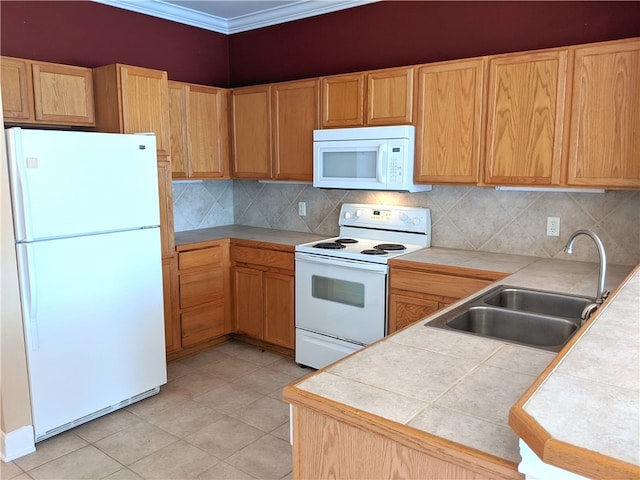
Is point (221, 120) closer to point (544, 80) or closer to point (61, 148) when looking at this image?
point (61, 148)

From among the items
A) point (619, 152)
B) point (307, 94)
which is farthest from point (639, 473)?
point (307, 94)

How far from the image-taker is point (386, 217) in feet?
12.0

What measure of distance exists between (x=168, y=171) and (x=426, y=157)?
Result: 171 centimetres

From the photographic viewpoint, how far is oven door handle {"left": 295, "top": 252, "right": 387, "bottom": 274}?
311 cm

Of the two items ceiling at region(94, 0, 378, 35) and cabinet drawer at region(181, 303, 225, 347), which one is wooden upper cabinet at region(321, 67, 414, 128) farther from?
cabinet drawer at region(181, 303, 225, 347)

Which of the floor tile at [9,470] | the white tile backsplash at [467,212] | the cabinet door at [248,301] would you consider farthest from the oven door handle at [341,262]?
the floor tile at [9,470]

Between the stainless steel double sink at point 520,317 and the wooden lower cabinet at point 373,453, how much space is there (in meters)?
0.66

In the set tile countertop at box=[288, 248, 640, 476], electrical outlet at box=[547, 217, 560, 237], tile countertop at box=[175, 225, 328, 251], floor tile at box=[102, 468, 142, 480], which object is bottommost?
floor tile at box=[102, 468, 142, 480]

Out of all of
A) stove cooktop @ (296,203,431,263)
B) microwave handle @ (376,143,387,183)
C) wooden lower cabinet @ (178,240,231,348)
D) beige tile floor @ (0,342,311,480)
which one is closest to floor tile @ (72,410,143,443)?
beige tile floor @ (0,342,311,480)

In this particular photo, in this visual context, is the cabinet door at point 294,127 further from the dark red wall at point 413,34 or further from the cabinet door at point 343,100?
the dark red wall at point 413,34

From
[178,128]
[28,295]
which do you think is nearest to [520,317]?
[28,295]

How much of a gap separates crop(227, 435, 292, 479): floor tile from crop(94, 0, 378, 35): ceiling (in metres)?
3.02

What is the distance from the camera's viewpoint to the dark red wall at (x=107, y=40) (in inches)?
127

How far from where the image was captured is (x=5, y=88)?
294cm
